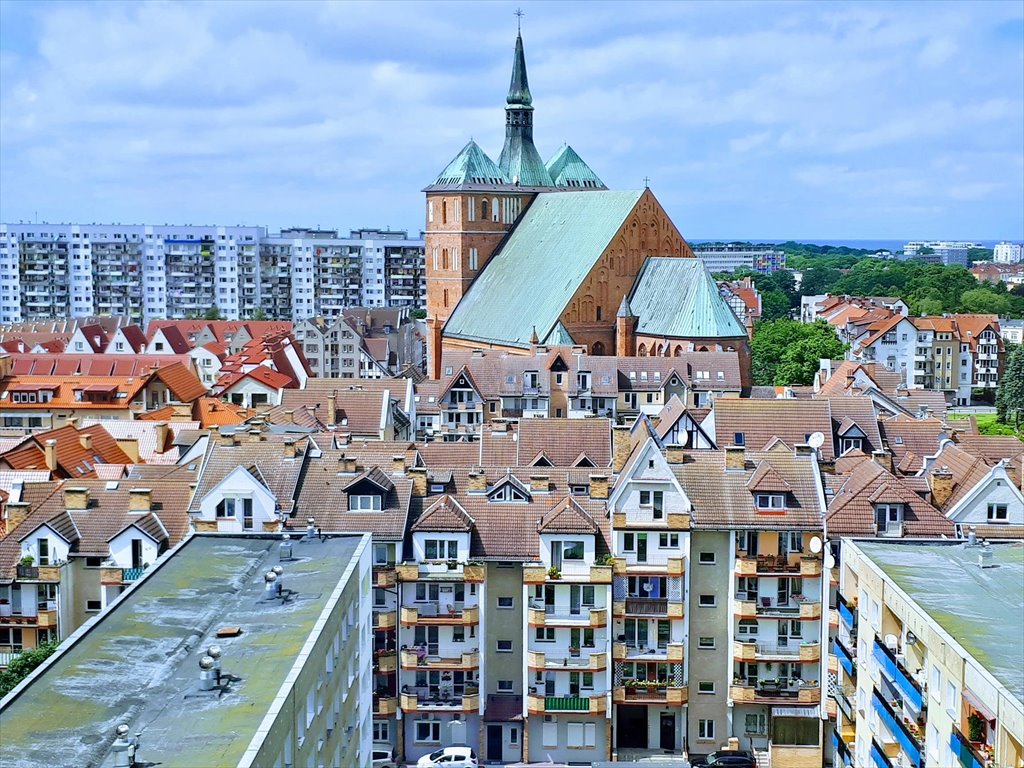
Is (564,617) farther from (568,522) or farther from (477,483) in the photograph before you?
(477,483)

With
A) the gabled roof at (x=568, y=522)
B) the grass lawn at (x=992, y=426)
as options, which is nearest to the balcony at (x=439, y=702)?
the gabled roof at (x=568, y=522)

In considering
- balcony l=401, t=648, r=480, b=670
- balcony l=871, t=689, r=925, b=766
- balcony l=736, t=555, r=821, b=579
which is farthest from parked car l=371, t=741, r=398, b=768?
balcony l=871, t=689, r=925, b=766

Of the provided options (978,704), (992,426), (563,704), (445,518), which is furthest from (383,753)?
(992,426)

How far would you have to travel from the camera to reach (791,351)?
116m

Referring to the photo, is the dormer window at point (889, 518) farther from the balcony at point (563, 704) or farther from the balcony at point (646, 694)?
the balcony at point (563, 704)

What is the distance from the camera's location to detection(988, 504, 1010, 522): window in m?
45.0

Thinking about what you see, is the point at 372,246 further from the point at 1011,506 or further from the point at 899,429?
the point at 1011,506

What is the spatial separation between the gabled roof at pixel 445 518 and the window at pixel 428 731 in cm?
635

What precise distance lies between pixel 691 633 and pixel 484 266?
7131 cm

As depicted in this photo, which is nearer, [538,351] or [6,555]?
[6,555]

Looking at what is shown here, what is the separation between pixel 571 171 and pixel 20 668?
8811 cm

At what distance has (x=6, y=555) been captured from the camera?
145 feet

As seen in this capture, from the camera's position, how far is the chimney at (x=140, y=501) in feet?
150

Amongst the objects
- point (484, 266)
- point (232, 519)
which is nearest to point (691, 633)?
point (232, 519)
